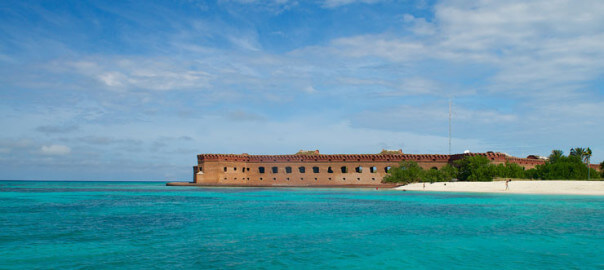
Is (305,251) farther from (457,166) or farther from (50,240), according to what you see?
(457,166)

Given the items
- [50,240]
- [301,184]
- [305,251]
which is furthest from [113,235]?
[301,184]

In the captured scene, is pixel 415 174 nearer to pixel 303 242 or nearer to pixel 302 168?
pixel 302 168

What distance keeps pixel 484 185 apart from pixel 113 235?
147ft

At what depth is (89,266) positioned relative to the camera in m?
10.9

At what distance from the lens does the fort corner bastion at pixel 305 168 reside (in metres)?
68.6

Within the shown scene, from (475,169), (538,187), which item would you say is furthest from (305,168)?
(538,187)

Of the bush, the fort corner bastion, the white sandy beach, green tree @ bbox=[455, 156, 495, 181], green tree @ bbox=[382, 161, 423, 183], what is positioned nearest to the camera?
the white sandy beach

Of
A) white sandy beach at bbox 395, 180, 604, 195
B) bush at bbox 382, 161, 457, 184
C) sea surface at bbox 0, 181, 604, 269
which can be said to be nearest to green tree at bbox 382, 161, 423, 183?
bush at bbox 382, 161, 457, 184

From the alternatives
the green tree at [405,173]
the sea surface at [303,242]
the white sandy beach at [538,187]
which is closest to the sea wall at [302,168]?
the green tree at [405,173]

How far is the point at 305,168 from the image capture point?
238 ft

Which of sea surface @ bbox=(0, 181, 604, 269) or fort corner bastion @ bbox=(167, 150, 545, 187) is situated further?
fort corner bastion @ bbox=(167, 150, 545, 187)

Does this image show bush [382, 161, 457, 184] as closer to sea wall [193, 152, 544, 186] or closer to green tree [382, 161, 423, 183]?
green tree [382, 161, 423, 183]

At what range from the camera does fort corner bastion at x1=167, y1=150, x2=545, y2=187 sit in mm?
68562

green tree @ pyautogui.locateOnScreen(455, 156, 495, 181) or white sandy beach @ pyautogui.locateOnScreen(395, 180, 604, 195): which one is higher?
green tree @ pyautogui.locateOnScreen(455, 156, 495, 181)
